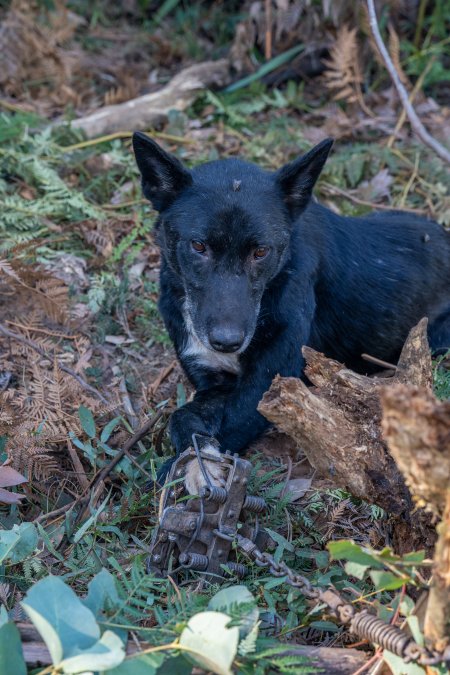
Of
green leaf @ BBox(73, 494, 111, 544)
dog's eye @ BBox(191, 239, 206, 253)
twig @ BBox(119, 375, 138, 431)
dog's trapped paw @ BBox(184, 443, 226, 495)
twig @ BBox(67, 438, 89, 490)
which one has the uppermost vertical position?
dog's eye @ BBox(191, 239, 206, 253)

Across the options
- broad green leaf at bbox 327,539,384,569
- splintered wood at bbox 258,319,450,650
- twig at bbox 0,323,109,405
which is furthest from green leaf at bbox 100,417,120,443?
broad green leaf at bbox 327,539,384,569

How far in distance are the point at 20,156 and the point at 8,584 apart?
3.35m

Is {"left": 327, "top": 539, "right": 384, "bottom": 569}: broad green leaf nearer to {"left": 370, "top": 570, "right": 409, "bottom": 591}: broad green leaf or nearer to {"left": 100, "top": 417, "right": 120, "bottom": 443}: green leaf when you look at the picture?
{"left": 370, "top": 570, "right": 409, "bottom": 591}: broad green leaf

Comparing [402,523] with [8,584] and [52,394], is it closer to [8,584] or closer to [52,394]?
[8,584]

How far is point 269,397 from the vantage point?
261 centimetres

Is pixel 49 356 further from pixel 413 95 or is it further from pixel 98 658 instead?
pixel 413 95

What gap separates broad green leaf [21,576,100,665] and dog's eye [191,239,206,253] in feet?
5.79

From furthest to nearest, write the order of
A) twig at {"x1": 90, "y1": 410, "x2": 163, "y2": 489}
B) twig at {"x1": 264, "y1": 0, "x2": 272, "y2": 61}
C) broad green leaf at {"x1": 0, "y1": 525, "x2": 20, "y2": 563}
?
1. twig at {"x1": 264, "y1": 0, "x2": 272, "y2": 61}
2. twig at {"x1": 90, "y1": 410, "x2": 163, "y2": 489}
3. broad green leaf at {"x1": 0, "y1": 525, "x2": 20, "y2": 563}

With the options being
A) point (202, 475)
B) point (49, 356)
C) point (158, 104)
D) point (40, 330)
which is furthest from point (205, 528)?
point (158, 104)

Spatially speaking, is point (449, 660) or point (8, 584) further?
point (8, 584)

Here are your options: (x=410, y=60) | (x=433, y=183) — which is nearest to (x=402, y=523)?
(x=433, y=183)

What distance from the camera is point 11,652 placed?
2217mm

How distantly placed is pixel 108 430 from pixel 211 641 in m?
1.65

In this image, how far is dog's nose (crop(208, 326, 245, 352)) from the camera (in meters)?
3.46
